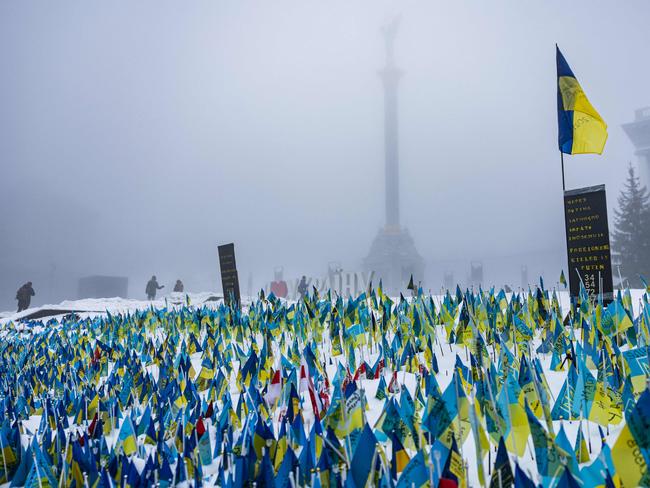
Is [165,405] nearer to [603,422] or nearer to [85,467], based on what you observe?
[85,467]

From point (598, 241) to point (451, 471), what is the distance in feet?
25.3

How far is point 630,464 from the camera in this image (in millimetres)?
2295

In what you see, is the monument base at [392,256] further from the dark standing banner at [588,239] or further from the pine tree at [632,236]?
the dark standing banner at [588,239]

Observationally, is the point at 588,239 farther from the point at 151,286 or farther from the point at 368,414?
the point at 151,286

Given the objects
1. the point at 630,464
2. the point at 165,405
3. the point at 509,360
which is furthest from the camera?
the point at 165,405

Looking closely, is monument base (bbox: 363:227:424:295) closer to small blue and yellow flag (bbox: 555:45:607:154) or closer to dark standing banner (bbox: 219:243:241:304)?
dark standing banner (bbox: 219:243:241:304)

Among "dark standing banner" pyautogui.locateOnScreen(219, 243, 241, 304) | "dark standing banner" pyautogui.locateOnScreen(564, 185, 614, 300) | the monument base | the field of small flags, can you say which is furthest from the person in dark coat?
the monument base

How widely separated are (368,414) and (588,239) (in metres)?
6.61

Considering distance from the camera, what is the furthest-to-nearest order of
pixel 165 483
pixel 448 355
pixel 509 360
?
1. pixel 448 355
2. pixel 509 360
3. pixel 165 483

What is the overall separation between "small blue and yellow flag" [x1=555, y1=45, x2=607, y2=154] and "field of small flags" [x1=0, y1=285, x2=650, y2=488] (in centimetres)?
419

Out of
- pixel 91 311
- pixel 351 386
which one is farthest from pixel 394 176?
pixel 351 386

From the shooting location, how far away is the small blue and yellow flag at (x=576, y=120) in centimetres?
933

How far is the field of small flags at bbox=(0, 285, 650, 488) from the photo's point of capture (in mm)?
2502

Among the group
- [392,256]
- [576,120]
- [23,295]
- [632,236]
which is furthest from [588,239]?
[392,256]
